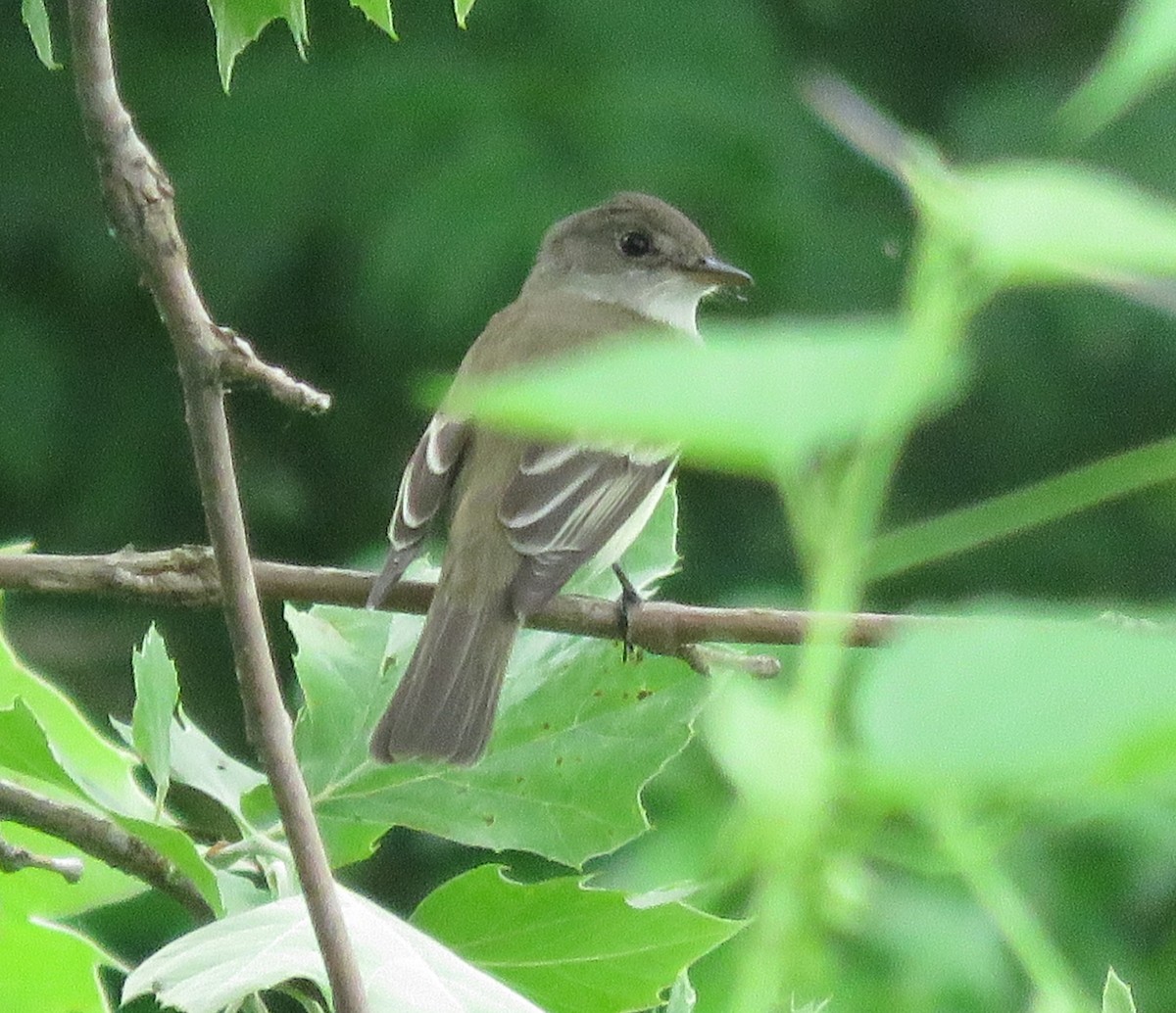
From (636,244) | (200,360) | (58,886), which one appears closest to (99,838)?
(58,886)

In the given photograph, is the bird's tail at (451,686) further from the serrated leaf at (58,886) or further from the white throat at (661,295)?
the white throat at (661,295)

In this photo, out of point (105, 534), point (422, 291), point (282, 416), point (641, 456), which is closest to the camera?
point (641, 456)

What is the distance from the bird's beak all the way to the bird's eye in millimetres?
119

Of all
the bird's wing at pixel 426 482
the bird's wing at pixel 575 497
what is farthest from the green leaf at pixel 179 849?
the bird's wing at pixel 575 497

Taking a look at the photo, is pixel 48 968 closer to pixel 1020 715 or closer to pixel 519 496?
pixel 1020 715

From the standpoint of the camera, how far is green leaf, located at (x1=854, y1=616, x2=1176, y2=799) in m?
0.40

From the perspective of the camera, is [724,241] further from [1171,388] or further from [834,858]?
[834,858]

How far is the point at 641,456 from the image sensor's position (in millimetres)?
2885

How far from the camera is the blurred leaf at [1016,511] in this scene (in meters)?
0.49

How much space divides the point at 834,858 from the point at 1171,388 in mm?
6937

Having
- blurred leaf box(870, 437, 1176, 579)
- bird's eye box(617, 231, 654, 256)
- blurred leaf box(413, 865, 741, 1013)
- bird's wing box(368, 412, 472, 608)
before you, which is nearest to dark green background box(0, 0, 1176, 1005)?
bird's eye box(617, 231, 654, 256)

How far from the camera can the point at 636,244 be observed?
4.27 meters

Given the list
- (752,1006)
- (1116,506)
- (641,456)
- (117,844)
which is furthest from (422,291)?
(752,1006)

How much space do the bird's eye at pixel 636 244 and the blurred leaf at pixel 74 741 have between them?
2714 millimetres
